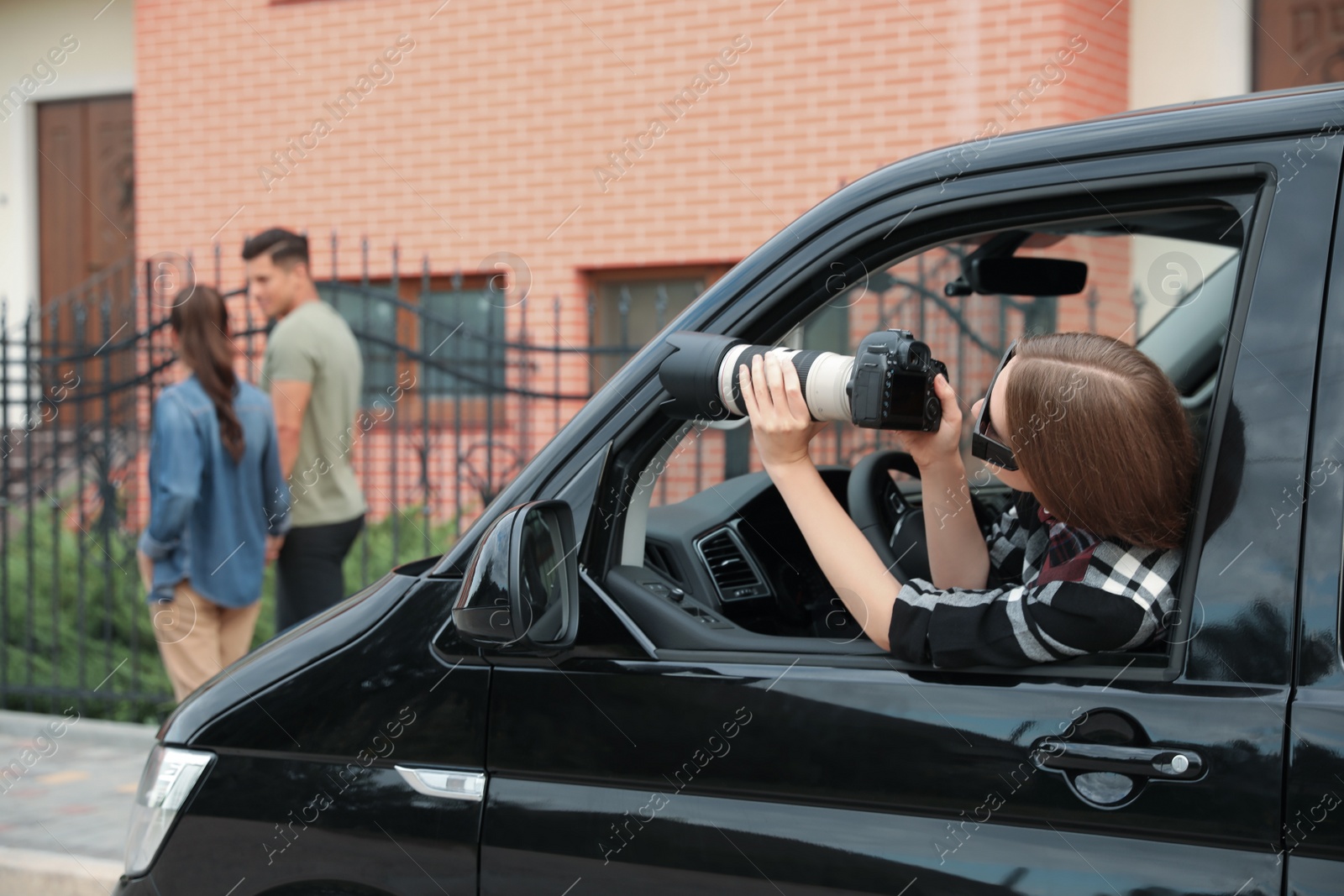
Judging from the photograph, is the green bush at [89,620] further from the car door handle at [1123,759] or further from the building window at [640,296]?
the car door handle at [1123,759]

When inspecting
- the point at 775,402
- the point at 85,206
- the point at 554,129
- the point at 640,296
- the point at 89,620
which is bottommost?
the point at 89,620

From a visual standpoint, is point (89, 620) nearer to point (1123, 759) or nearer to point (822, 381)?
point (822, 381)

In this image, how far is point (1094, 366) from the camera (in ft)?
5.20

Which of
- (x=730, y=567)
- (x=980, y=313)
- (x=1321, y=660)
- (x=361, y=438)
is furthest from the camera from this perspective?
(x=361, y=438)

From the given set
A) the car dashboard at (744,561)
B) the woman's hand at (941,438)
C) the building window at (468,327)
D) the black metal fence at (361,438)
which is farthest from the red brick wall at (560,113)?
the woman's hand at (941,438)

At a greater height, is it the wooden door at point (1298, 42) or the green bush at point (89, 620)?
the wooden door at point (1298, 42)

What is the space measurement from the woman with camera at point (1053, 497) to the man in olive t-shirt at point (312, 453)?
3209 mm

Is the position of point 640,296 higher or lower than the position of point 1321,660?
higher

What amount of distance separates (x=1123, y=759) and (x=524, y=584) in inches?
29.4

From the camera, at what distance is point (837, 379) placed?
1.55 m

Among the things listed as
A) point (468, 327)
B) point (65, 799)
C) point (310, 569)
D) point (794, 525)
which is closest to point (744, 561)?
point (794, 525)

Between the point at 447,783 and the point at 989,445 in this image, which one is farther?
the point at 447,783

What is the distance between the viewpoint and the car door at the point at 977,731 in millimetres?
1383

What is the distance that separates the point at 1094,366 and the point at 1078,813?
540 mm
